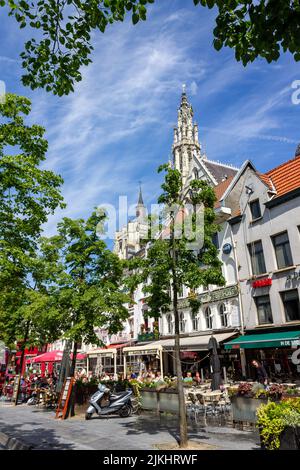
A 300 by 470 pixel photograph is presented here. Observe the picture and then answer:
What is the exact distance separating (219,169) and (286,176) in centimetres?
1879

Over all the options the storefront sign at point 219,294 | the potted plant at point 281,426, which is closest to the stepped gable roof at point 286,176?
the storefront sign at point 219,294

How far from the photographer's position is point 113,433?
10.8m

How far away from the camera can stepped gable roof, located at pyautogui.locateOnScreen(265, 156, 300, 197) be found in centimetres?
2178

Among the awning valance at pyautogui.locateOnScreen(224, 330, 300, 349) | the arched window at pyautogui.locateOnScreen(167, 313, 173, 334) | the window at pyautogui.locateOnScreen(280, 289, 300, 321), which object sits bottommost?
the awning valance at pyautogui.locateOnScreen(224, 330, 300, 349)

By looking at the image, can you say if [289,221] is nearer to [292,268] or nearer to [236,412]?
→ [292,268]

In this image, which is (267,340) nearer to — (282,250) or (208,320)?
(282,250)

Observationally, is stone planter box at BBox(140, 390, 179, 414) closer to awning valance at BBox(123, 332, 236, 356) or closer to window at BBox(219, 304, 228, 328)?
awning valance at BBox(123, 332, 236, 356)

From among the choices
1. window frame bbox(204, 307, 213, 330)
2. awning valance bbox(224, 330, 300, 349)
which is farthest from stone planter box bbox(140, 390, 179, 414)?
window frame bbox(204, 307, 213, 330)

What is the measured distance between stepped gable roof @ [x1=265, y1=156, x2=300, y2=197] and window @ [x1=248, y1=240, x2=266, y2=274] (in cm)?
335

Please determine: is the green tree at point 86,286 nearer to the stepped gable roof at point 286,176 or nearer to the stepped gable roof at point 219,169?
the stepped gable roof at point 286,176

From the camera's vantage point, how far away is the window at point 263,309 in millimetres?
21750

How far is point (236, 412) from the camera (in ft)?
35.9

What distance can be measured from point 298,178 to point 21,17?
18.8 m
